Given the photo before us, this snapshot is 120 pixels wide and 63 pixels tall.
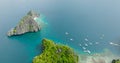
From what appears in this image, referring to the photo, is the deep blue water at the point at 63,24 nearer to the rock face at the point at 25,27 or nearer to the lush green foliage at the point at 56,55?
the rock face at the point at 25,27

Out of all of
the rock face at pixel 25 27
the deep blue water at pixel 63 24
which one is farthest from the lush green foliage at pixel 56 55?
the rock face at pixel 25 27

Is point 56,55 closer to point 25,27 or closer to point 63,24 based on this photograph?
→ point 25,27

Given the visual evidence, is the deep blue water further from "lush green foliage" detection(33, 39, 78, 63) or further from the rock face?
"lush green foliage" detection(33, 39, 78, 63)

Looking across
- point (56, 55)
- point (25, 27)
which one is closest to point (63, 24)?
point (25, 27)

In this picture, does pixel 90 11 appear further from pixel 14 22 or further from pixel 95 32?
pixel 14 22

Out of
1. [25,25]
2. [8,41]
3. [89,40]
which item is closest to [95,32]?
[89,40]

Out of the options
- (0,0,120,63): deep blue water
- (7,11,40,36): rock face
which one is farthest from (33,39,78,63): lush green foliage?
(7,11,40,36): rock face
